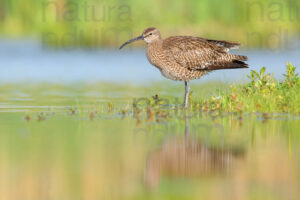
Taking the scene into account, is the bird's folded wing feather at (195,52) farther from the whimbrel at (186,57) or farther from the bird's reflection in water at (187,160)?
the bird's reflection in water at (187,160)

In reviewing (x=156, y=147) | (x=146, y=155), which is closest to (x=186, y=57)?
(x=156, y=147)

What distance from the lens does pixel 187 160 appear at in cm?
855

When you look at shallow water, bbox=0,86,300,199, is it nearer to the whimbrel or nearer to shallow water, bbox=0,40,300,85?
the whimbrel

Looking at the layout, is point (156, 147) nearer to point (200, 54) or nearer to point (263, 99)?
point (263, 99)

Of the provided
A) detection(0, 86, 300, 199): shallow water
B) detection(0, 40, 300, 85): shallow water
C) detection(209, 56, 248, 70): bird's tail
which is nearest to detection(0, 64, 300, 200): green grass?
detection(0, 86, 300, 199): shallow water

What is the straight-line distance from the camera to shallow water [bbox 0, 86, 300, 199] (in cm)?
713

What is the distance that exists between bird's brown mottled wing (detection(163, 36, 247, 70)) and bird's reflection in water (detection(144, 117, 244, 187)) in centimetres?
411

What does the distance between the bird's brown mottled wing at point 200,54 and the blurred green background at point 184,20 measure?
1526cm

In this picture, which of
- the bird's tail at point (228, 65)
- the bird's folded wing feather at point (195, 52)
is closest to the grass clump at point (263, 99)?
the bird's tail at point (228, 65)

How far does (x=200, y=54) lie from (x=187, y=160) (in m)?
5.58

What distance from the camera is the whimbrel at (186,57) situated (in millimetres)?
13684

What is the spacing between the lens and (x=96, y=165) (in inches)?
327

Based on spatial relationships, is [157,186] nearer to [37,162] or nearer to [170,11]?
[37,162]

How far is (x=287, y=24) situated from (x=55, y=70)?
10.8m
